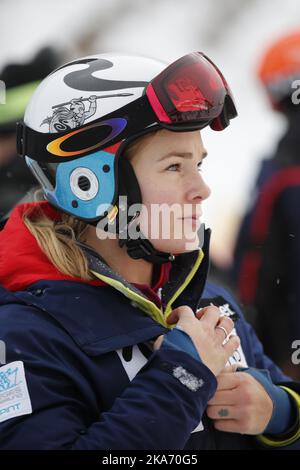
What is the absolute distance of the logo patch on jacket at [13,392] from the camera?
237cm

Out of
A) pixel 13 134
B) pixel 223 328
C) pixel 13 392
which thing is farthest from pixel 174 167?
pixel 13 134

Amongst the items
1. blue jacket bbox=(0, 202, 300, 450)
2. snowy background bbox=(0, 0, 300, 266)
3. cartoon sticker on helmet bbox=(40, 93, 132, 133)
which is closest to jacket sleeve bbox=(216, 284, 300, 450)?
blue jacket bbox=(0, 202, 300, 450)

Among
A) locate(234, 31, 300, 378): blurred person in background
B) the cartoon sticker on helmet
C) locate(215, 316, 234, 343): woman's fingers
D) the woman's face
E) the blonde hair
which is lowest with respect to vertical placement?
locate(234, 31, 300, 378): blurred person in background

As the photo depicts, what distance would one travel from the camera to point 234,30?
1209 centimetres

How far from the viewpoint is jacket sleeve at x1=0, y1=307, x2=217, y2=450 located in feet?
7.64

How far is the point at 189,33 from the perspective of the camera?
12.1m

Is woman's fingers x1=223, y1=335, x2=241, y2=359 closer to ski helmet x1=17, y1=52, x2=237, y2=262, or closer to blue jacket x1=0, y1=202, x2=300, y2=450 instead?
blue jacket x1=0, y1=202, x2=300, y2=450

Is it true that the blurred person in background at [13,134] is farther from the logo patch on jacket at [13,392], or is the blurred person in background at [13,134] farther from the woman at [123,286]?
the logo patch on jacket at [13,392]

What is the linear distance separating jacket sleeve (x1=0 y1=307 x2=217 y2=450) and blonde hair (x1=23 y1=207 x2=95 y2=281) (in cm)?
24

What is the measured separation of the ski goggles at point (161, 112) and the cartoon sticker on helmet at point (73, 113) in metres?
0.02

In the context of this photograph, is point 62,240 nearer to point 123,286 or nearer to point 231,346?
point 123,286

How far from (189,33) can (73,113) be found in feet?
31.7
